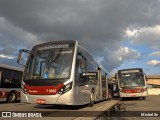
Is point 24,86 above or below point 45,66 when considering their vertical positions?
below

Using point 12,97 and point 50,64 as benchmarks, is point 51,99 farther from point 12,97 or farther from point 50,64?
point 12,97

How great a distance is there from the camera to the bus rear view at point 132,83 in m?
24.2

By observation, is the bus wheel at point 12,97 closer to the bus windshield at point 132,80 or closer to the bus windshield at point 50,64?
the bus windshield at point 50,64

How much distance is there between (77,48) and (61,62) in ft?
3.73

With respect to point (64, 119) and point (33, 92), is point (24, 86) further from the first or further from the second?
point (64, 119)

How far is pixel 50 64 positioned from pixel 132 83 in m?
14.7

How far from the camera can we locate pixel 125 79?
993 inches

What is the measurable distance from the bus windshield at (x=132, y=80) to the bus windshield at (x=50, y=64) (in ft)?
46.3

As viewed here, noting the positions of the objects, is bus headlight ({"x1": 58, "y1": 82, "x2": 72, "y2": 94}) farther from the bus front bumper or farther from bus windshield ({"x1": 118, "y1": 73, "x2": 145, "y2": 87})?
bus windshield ({"x1": 118, "y1": 73, "x2": 145, "y2": 87})

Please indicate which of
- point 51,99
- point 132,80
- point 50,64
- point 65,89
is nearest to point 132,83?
point 132,80

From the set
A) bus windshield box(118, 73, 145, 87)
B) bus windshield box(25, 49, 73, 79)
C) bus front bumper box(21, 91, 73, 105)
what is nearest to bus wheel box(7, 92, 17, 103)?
bus windshield box(25, 49, 73, 79)

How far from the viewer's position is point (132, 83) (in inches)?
979

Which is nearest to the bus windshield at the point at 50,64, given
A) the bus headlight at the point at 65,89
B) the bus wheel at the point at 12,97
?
the bus headlight at the point at 65,89

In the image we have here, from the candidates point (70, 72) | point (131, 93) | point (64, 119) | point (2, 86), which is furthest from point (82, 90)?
point (131, 93)
